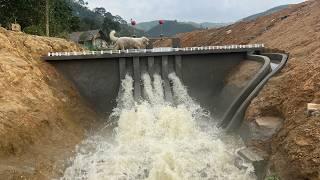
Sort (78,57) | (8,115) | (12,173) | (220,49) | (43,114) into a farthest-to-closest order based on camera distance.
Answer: (220,49) < (78,57) < (43,114) < (8,115) < (12,173)

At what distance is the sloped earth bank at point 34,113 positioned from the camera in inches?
509

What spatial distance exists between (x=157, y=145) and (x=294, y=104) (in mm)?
4964

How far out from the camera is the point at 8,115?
14.0m

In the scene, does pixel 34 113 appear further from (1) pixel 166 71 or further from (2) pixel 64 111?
(1) pixel 166 71

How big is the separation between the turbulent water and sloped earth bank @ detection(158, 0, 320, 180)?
4.20 feet

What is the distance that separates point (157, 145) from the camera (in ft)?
48.3

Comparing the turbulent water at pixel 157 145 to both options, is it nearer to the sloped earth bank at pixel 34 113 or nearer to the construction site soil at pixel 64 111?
the sloped earth bank at pixel 34 113

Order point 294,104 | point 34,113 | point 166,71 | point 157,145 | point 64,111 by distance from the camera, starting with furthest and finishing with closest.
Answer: point 166,71 → point 64,111 → point 34,113 → point 157,145 → point 294,104

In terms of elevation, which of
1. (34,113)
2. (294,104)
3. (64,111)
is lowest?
(64,111)

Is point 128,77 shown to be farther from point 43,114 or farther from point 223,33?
point 223,33

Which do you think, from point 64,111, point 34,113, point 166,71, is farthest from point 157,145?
point 166,71

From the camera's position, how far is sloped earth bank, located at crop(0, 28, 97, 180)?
12.9m

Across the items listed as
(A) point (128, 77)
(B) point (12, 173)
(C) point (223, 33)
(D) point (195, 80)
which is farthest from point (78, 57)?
(C) point (223, 33)

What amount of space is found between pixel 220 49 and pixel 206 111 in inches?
139
